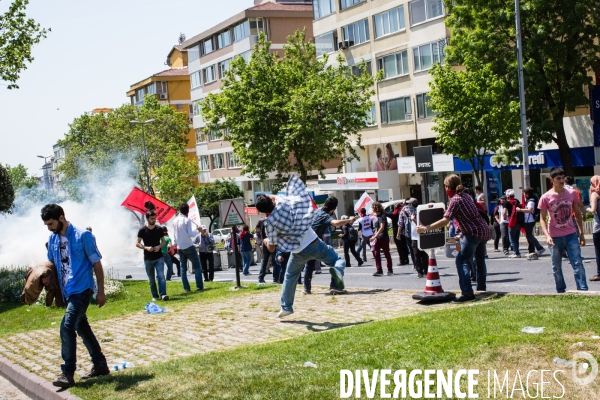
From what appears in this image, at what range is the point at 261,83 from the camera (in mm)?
46219

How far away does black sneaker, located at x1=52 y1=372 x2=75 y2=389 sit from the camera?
884 centimetres

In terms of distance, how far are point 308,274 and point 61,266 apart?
6701 millimetres

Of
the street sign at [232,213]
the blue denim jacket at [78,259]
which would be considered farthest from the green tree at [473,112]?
the blue denim jacket at [78,259]

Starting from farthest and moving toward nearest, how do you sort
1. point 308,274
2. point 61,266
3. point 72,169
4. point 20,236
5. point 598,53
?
point 72,169 → point 20,236 → point 598,53 → point 308,274 → point 61,266

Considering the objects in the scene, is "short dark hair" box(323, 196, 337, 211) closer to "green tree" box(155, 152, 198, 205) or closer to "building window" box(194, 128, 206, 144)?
"green tree" box(155, 152, 198, 205)

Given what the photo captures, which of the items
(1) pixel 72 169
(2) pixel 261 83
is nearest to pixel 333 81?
(2) pixel 261 83

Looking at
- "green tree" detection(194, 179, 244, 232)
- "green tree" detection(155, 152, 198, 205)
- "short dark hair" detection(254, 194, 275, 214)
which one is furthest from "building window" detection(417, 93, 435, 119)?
"short dark hair" detection(254, 194, 275, 214)

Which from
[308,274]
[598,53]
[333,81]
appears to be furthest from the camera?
[333,81]

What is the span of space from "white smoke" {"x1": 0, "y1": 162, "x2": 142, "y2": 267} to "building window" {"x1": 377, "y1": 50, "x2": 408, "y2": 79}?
21.5 m

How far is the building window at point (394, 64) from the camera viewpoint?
161ft

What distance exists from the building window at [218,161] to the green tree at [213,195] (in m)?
7.39

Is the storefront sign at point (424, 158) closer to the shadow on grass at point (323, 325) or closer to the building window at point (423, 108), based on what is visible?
the building window at point (423, 108)

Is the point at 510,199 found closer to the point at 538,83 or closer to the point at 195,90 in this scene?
the point at 538,83

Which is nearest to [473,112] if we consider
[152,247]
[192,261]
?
Result: [192,261]
